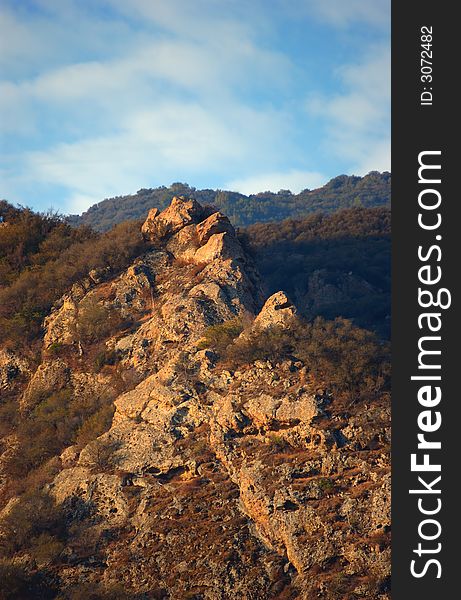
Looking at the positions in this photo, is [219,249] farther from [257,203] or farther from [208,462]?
[257,203]

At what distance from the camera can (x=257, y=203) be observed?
180750 millimetres

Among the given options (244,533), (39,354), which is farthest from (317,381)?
(39,354)

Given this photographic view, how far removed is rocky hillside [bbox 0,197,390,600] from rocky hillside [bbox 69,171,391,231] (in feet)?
407

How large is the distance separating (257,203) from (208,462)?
6198 inches

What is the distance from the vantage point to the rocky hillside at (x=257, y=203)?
16900 centimetres

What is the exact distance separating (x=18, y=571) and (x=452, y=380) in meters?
14.8

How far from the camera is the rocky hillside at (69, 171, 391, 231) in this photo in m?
169

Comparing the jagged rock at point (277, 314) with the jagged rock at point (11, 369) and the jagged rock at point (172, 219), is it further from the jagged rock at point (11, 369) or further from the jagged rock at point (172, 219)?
the jagged rock at point (11, 369)

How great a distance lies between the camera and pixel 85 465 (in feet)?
89.7

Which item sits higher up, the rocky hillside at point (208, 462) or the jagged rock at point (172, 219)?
the jagged rock at point (172, 219)

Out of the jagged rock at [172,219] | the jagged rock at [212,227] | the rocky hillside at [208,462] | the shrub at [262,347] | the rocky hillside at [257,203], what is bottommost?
the rocky hillside at [208,462]

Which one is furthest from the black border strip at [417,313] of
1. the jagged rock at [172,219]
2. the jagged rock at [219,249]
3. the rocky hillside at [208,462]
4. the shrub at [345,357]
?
the jagged rock at [172,219]

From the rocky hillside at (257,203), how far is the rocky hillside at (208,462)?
124 m

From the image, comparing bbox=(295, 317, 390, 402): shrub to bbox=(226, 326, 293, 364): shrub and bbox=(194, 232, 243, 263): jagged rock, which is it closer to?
bbox=(226, 326, 293, 364): shrub
